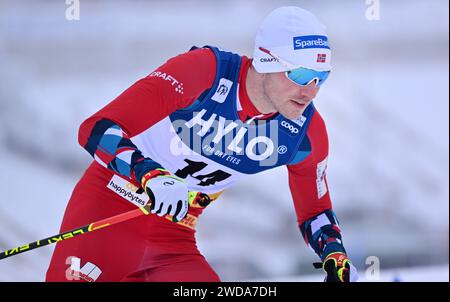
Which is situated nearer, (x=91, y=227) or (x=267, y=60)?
(x=91, y=227)

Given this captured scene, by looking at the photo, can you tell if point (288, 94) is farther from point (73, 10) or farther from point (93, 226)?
point (73, 10)

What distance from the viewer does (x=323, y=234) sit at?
3.13 m

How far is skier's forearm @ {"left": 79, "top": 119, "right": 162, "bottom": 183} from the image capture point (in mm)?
2625

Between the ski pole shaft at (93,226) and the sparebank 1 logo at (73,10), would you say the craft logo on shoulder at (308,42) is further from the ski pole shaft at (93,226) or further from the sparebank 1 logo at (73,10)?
the sparebank 1 logo at (73,10)

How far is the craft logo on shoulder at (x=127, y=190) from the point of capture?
120 inches

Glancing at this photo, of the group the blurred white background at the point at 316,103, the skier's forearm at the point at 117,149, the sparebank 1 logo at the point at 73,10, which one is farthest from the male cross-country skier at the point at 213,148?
the sparebank 1 logo at the point at 73,10

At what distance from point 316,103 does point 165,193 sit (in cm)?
171

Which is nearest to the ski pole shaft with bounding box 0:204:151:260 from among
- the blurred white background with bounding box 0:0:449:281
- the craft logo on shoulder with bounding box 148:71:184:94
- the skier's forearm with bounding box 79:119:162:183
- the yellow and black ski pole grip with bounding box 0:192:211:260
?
the yellow and black ski pole grip with bounding box 0:192:211:260

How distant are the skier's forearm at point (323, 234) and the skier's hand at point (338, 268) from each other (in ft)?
0.10

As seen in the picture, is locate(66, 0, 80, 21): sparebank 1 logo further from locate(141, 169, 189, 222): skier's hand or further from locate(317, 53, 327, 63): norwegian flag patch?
locate(141, 169, 189, 222): skier's hand

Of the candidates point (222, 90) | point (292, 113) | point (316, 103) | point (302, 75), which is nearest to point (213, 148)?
point (222, 90)
